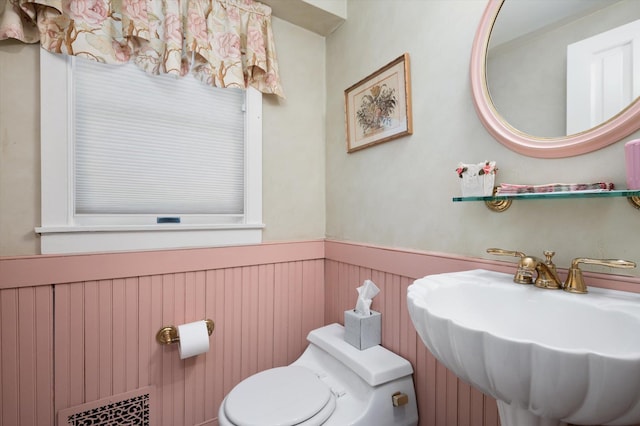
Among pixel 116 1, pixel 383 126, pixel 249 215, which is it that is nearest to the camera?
pixel 116 1

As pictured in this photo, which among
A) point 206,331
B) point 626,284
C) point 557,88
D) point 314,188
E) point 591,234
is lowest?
point 206,331

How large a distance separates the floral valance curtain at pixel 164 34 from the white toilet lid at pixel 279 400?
1.39 meters

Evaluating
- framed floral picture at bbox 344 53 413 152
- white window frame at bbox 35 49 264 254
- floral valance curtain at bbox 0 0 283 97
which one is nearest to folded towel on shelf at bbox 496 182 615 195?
framed floral picture at bbox 344 53 413 152

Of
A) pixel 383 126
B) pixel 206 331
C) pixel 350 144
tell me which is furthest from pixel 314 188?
pixel 206 331

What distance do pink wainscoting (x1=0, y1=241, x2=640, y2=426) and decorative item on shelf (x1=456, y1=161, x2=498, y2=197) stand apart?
0.81 ft

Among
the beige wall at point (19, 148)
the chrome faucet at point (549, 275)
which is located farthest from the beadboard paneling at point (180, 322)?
the chrome faucet at point (549, 275)

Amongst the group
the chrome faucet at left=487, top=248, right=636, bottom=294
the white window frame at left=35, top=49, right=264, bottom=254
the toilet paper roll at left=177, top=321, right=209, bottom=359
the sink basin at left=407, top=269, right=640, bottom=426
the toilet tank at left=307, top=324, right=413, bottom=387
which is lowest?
the toilet tank at left=307, top=324, right=413, bottom=387

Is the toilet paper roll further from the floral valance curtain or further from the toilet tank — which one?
the floral valance curtain

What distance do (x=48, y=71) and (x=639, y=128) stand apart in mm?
1941

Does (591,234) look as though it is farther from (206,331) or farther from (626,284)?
(206,331)

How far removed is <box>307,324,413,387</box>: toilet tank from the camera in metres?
1.20

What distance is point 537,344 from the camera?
50cm

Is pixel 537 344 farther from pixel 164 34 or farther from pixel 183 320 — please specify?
pixel 164 34

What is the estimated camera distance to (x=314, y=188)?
190 centimetres
